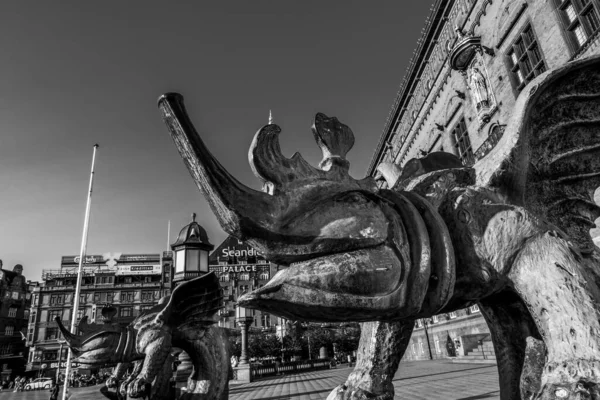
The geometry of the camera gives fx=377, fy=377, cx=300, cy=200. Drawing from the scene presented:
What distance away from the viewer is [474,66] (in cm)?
1602

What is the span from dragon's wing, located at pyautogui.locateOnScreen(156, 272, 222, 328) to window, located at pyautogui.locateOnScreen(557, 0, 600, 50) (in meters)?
11.8

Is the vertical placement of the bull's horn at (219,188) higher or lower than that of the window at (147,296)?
lower

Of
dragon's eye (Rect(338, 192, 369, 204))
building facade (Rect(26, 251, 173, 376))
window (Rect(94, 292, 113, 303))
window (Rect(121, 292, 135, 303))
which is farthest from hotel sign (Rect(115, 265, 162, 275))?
dragon's eye (Rect(338, 192, 369, 204))

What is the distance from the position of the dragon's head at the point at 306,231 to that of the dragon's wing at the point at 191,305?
194 centimetres

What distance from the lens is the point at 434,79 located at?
66.1 feet

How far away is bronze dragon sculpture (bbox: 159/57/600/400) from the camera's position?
96cm

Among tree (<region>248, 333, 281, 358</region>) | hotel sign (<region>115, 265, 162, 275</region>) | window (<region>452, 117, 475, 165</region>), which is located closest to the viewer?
window (<region>452, 117, 475, 165</region>)

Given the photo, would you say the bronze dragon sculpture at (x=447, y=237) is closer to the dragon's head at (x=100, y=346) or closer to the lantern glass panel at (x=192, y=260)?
the dragon's head at (x=100, y=346)

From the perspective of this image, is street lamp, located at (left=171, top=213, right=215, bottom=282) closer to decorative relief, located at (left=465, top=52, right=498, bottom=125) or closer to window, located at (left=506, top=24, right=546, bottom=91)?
window, located at (left=506, top=24, right=546, bottom=91)

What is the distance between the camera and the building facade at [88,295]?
161 ft

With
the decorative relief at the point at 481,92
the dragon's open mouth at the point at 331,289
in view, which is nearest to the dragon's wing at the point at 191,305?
the dragon's open mouth at the point at 331,289

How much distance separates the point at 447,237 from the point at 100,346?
9.63ft

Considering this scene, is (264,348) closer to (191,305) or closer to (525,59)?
(525,59)

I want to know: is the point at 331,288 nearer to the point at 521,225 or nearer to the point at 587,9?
the point at 521,225
